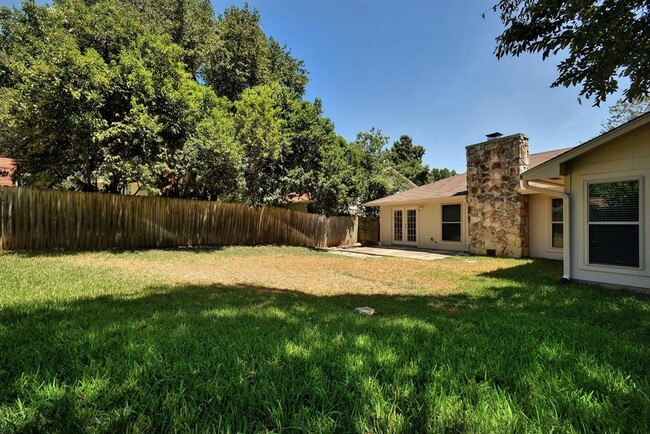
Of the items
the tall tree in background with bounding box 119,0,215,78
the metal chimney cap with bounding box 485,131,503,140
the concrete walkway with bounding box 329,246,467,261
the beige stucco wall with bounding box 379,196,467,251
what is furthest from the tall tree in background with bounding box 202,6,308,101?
the metal chimney cap with bounding box 485,131,503,140

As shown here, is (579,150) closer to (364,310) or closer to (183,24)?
(364,310)

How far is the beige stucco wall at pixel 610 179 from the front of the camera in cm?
561

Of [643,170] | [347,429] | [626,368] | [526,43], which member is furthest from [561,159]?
[347,429]

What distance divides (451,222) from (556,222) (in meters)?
4.13

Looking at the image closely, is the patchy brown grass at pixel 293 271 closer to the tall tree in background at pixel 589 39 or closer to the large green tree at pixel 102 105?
the large green tree at pixel 102 105

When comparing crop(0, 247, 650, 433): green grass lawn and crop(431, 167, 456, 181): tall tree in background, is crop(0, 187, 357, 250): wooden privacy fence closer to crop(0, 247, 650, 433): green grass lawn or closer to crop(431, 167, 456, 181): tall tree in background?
crop(0, 247, 650, 433): green grass lawn

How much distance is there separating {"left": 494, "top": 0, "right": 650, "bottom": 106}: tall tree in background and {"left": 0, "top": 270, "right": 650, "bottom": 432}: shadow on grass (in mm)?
4097

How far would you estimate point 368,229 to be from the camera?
19297 mm

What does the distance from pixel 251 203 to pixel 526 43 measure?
36.1 ft

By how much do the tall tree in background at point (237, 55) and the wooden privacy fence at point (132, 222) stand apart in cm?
798

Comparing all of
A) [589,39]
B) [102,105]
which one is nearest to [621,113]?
[589,39]

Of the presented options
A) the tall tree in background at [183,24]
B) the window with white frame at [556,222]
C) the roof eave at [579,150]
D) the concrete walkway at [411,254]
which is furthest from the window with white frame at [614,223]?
the tall tree in background at [183,24]

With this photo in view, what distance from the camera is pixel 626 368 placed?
2330 millimetres

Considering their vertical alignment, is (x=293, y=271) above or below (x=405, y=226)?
below
